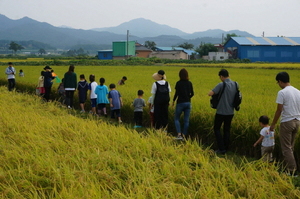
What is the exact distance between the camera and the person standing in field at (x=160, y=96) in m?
7.52

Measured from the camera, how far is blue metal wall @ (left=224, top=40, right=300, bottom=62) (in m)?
52.6

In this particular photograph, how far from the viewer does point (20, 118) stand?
283 inches

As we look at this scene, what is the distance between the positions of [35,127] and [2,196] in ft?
9.62

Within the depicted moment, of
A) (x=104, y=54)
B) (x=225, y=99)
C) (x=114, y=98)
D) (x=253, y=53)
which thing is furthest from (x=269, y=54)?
(x=225, y=99)

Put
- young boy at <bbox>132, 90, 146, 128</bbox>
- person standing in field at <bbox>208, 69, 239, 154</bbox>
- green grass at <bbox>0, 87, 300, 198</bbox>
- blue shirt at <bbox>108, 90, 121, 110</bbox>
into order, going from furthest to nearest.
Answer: blue shirt at <bbox>108, 90, 121, 110</bbox> → young boy at <bbox>132, 90, 146, 128</bbox> → person standing in field at <bbox>208, 69, 239, 154</bbox> → green grass at <bbox>0, 87, 300, 198</bbox>

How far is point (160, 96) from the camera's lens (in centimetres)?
756

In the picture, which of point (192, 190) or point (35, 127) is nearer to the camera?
point (192, 190)

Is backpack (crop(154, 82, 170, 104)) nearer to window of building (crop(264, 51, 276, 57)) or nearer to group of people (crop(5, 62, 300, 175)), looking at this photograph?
group of people (crop(5, 62, 300, 175))

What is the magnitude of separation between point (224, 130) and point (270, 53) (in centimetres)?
4980

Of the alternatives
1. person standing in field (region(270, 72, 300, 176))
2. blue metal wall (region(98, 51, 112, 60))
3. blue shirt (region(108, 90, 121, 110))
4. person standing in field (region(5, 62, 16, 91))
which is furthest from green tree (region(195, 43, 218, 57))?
person standing in field (region(270, 72, 300, 176))

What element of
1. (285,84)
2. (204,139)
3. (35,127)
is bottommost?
(204,139)

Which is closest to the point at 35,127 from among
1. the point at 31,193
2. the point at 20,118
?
the point at 20,118

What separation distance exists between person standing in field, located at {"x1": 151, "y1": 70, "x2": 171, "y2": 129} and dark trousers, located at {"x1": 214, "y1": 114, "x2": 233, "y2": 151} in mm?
1272

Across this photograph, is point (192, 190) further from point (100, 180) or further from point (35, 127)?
point (35, 127)
